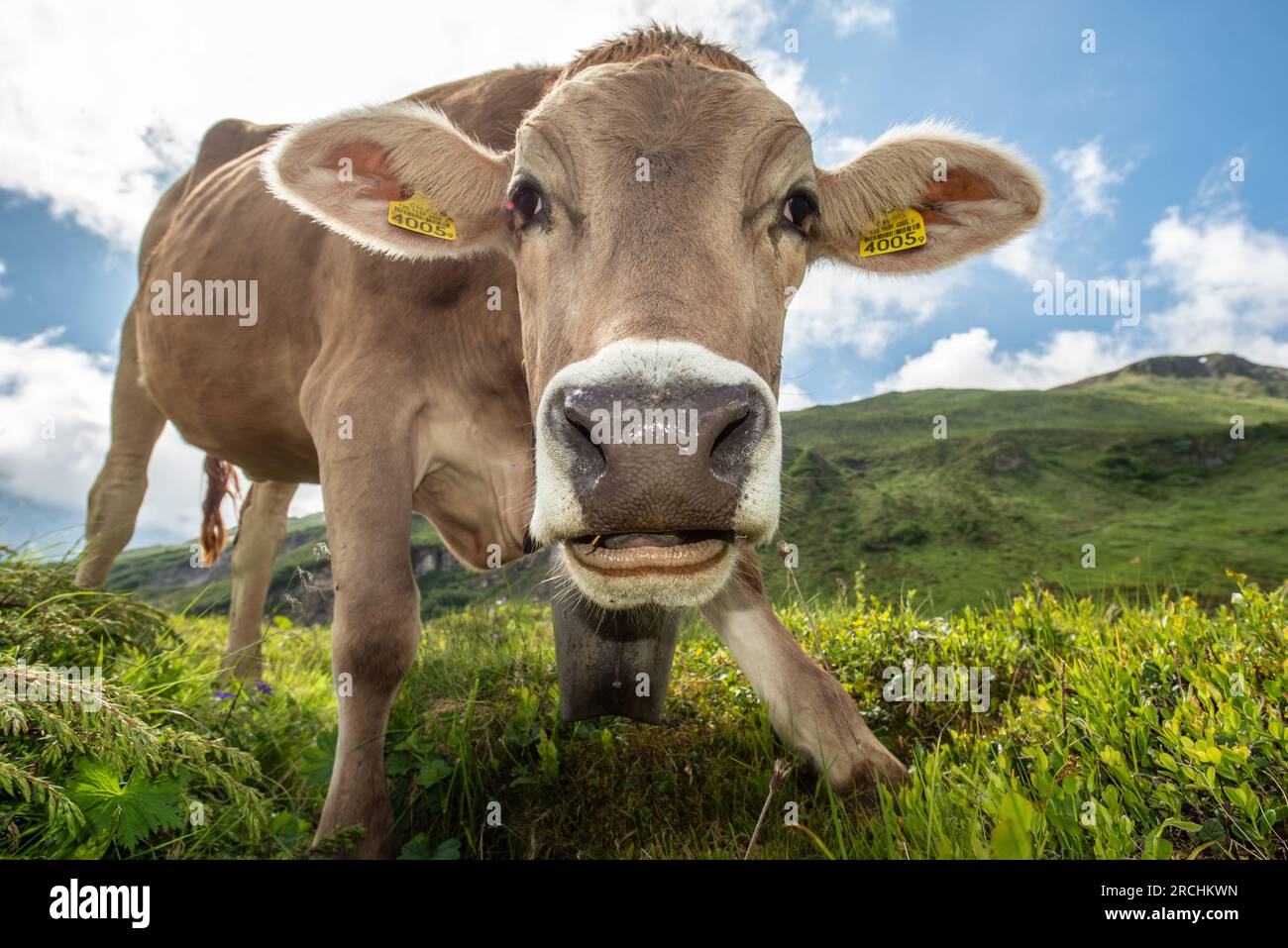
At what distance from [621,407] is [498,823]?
188 cm

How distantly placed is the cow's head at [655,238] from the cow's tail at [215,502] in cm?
485

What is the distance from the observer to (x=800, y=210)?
284cm

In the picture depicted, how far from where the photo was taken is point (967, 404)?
193ft

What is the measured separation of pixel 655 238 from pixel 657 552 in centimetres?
96

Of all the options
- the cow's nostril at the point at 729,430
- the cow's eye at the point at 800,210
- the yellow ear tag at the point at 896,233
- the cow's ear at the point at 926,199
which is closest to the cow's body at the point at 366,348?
the cow's eye at the point at 800,210

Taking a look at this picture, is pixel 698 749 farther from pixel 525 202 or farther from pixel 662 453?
pixel 525 202

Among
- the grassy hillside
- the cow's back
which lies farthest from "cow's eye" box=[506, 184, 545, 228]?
the grassy hillside

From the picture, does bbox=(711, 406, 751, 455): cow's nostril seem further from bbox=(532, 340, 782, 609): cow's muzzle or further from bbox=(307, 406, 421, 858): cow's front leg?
bbox=(307, 406, 421, 858): cow's front leg

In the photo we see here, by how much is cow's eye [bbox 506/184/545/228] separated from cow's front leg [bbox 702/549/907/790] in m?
1.66

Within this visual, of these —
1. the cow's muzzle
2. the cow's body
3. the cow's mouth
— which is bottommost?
the cow's mouth

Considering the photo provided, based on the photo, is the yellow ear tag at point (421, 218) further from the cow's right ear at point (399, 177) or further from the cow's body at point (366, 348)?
the cow's body at point (366, 348)

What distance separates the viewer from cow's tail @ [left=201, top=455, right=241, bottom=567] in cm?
728

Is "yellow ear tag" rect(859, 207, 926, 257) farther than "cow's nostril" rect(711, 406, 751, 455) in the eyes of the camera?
Yes

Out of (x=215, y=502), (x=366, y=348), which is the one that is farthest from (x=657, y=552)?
(x=215, y=502)
